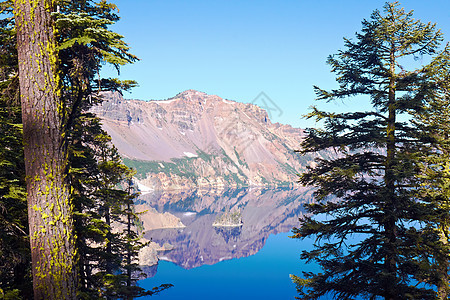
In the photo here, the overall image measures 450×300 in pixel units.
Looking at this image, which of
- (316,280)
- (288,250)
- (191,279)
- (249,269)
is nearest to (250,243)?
(288,250)

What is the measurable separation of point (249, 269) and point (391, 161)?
102 metres

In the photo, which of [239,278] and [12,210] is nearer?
[12,210]

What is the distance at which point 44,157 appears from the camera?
4.82 m

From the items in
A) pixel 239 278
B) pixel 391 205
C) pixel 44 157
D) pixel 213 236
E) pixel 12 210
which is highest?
pixel 44 157

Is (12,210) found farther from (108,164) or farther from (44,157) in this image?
(108,164)

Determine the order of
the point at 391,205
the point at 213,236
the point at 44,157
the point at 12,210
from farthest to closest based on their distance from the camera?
the point at 213,236
the point at 391,205
the point at 12,210
the point at 44,157

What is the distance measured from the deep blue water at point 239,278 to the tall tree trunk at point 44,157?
8267 cm

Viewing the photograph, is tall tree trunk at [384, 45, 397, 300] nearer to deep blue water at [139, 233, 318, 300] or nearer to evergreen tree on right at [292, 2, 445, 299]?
evergreen tree on right at [292, 2, 445, 299]

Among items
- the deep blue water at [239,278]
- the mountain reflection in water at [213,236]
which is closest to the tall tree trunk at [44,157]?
the deep blue water at [239,278]

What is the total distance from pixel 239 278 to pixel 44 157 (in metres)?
99.7

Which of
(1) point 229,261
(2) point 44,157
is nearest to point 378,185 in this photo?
(2) point 44,157

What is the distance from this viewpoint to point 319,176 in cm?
1140

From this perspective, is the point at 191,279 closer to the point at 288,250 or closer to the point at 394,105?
the point at 288,250

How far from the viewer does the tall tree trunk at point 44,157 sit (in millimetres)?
4723
